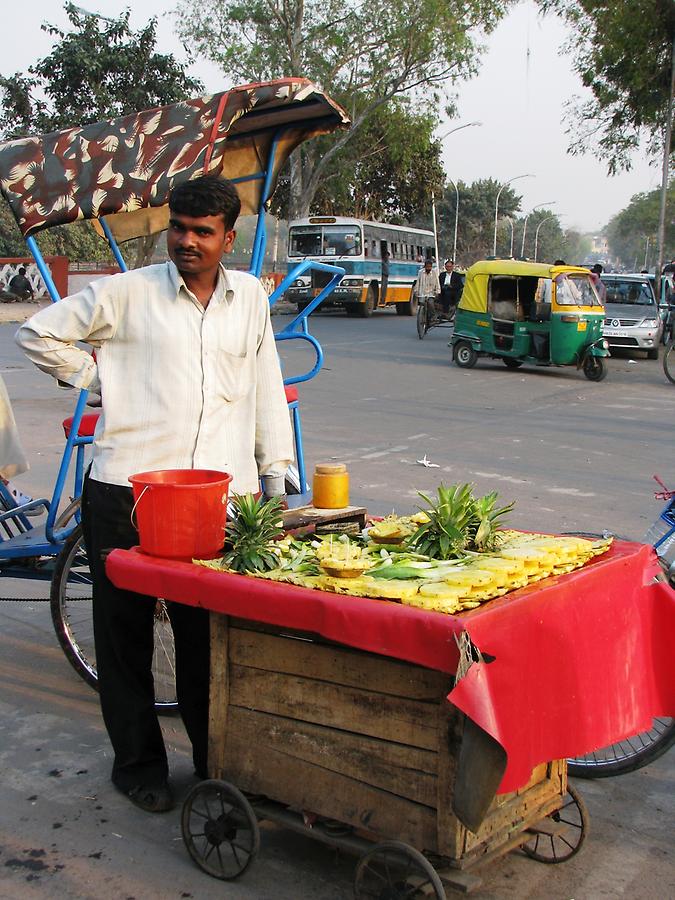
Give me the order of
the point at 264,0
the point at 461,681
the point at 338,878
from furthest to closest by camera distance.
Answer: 1. the point at 264,0
2. the point at 338,878
3. the point at 461,681

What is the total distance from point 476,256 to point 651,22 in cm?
6138

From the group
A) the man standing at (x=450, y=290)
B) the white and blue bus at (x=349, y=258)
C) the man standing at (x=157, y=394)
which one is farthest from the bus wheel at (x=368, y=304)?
the man standing at (x=157, y=394)

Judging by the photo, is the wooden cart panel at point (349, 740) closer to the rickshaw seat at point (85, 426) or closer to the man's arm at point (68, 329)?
the man's arm at point (68, 329)

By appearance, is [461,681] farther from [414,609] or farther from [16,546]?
[16,546]

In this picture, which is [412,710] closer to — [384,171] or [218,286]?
[218,286]

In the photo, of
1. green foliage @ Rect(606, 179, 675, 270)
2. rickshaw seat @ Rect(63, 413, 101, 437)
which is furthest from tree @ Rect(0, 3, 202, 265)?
green foliage @ Rect(606, 179, 675, 270)

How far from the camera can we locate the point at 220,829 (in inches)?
114

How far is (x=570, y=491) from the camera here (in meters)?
8.00

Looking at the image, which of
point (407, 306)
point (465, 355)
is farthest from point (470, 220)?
point (465, 355)

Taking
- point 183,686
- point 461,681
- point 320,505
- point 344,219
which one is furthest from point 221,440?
point 344,219

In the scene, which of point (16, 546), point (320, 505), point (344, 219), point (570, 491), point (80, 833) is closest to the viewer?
point (80, 833)

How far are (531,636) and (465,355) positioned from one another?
50.4ft

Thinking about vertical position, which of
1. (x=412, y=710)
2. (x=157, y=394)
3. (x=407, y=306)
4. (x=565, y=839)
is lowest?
(x=565, y=839)

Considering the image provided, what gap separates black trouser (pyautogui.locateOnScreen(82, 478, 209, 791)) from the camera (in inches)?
127
